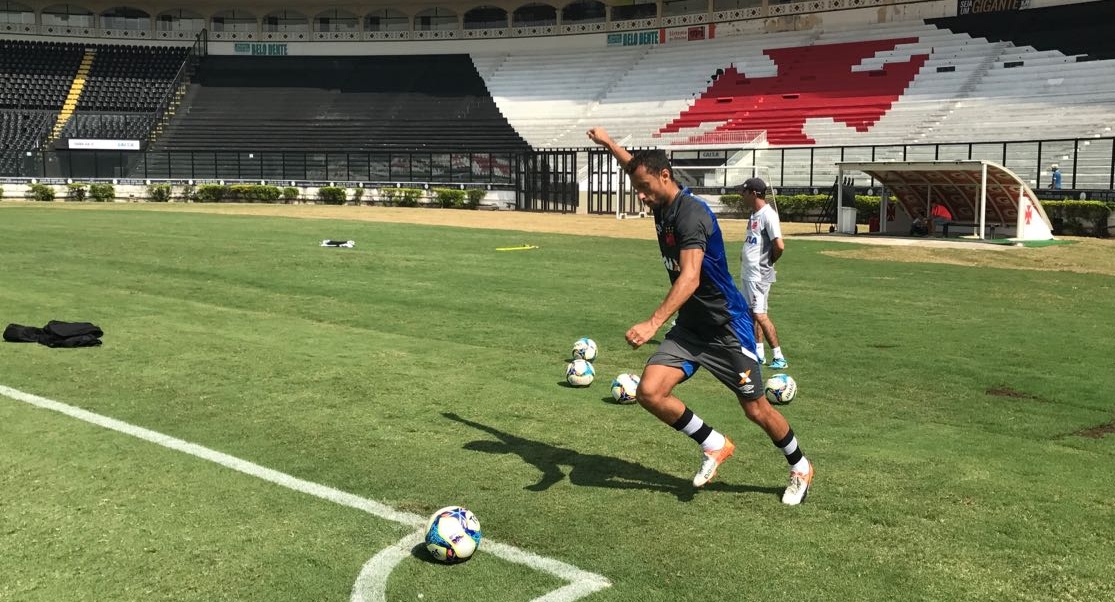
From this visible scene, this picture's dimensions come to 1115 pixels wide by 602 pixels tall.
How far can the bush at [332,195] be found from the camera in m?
49.1

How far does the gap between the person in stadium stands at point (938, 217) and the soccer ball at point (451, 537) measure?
26.6m

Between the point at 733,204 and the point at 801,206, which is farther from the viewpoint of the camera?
the point at 733,204

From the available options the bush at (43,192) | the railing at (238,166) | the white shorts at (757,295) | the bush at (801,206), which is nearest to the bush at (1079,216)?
the bush at (801,206)

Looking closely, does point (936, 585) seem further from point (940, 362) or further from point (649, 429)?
point (940, 362)

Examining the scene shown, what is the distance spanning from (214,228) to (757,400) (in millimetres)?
25606

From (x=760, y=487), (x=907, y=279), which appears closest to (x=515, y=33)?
(x=907, y=279)

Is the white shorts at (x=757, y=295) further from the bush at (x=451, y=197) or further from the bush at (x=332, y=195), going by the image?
the bush at (x=332, y=195)

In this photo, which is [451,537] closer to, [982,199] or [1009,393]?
[1009,393]

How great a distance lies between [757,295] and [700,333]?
4168 mm

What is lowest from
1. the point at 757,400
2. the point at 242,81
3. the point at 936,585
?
the point at 936,585

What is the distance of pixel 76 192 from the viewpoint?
162 ft


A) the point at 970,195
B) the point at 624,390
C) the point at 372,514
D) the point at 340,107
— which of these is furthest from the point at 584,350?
the point at 340,107

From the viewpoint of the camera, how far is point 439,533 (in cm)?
452

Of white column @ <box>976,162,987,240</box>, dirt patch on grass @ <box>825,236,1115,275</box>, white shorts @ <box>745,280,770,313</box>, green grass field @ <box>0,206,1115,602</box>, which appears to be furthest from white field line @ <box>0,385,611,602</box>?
white column @ <box>976,162,987,240</box>
